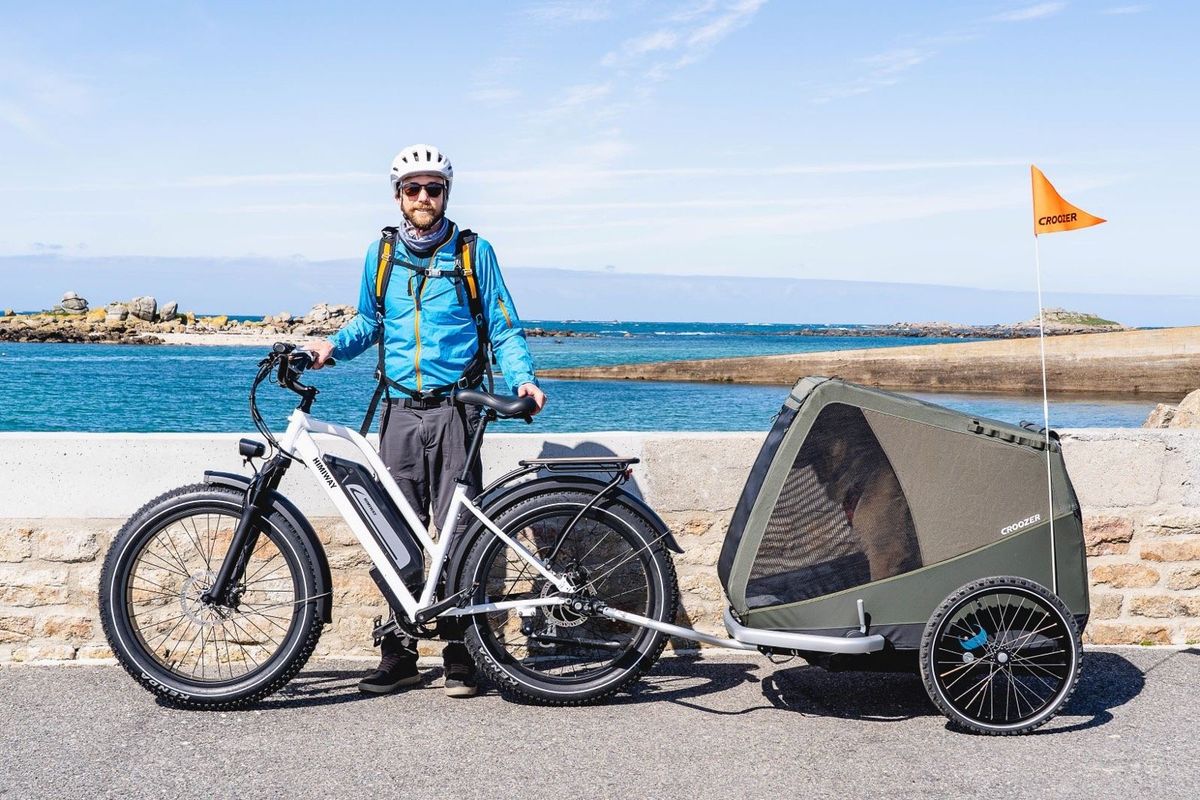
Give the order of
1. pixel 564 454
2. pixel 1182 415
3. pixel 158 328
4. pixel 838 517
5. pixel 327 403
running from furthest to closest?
1. pixel 158 328
2. pixel 327 403
3. pixel 1182 415
4. pixel 564 454
5. pixel 838 517

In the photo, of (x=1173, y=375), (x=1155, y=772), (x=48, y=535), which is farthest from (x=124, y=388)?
(x=1155, y=772)

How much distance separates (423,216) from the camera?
163 inches

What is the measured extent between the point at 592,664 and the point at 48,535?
2266mm

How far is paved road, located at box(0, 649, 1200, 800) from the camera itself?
10.4 feet

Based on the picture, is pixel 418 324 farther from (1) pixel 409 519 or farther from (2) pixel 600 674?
(2) pixel 600 674

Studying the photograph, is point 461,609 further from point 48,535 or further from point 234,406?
point 234,406

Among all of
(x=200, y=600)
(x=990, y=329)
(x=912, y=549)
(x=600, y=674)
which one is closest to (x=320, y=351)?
(x=200, y=600)

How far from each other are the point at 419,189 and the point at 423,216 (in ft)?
0.34

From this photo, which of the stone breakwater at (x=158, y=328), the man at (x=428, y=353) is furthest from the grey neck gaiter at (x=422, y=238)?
the stone breakwater at (x=158, y=328)

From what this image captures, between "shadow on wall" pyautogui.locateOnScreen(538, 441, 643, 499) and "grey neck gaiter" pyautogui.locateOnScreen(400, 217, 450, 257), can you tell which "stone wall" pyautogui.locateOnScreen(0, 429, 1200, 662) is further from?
"grey neck gaiter" pyautogui.locateOnScreen(400, 217, 450, 257)

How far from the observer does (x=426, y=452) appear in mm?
4145

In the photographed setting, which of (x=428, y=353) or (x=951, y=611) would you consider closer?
(x=951, y=611)

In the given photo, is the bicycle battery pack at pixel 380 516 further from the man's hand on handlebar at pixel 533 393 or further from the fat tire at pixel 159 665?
the man's hand on handlebar at pixel 533 393

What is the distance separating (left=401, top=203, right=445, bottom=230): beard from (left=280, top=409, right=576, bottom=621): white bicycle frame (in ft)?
2.77
